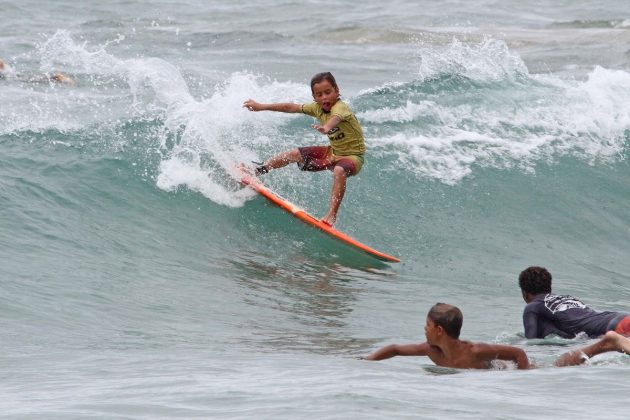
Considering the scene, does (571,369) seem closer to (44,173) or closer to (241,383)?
(241,383)

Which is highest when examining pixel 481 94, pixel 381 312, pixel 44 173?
pixel 481 94

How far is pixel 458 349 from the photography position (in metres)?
6.67

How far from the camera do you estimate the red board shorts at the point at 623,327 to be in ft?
24.4

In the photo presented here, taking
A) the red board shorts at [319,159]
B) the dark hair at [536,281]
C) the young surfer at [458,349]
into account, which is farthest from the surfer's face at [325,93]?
the young surfer at [458,349]

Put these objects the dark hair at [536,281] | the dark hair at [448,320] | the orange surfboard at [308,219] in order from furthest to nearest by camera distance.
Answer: the orange surfboard at [308,219] → the dark hair at [536,281] → the dark hair at [448,320]

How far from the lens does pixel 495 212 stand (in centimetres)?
1323

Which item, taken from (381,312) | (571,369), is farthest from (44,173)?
(571,369)

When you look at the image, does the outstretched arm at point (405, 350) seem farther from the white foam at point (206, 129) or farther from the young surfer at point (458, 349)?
the white foam at point (206, 129)

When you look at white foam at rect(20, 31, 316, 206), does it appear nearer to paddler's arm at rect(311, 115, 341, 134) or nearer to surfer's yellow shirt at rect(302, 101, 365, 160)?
surfer's yellow shirt at rect(302, 101, 365, 160)

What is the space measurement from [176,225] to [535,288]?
4.62m

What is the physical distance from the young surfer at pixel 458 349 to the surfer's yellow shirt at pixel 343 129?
3.97 meters

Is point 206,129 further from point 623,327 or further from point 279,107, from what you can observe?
point 623,327

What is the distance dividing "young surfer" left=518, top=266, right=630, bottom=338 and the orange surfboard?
10.3 feet

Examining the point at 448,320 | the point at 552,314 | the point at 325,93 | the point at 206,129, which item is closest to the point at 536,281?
the point at 552,314
